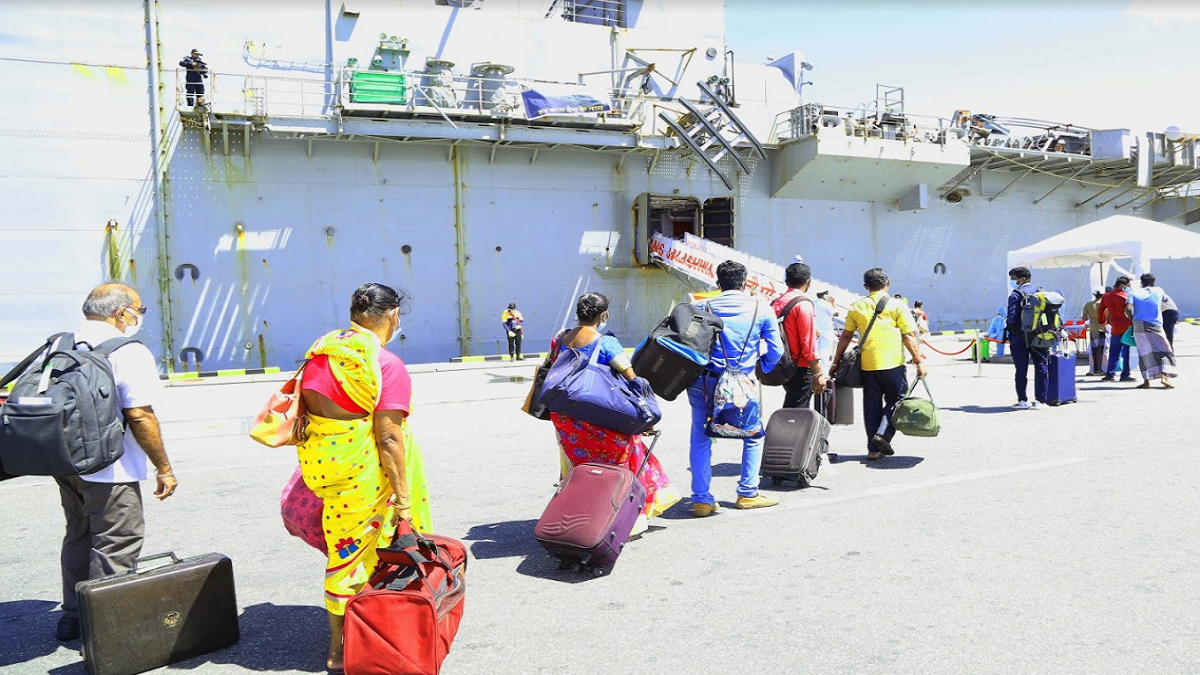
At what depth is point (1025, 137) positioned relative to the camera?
26609 mm

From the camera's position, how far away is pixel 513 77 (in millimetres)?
21766

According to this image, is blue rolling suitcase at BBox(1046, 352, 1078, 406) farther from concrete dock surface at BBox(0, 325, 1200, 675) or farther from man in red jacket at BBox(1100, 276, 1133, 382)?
man in red jacket at BBox(1100, 276, 1133, 382)

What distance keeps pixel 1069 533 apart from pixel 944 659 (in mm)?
2092

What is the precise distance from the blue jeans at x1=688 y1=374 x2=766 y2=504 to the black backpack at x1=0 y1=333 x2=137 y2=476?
330 centimetres

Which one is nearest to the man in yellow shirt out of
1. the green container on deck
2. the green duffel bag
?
the green duffel bag

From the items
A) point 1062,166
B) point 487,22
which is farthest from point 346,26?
point 1062,166

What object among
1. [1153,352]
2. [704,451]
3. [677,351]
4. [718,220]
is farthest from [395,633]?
[718,220]

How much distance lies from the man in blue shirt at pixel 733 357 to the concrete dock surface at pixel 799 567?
0.21 metres

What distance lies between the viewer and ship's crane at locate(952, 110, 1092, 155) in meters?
25.8

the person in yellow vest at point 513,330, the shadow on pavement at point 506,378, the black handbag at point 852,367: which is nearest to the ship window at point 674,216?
the person in yellow vest at point 513,330

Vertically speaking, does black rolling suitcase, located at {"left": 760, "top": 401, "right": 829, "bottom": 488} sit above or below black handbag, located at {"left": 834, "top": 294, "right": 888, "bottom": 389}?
below

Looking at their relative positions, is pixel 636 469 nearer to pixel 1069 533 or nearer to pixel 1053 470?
pixel 1069 533

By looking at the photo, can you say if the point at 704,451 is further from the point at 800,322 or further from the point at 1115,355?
the point at 1115,355

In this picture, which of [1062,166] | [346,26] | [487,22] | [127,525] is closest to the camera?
[127,525]
